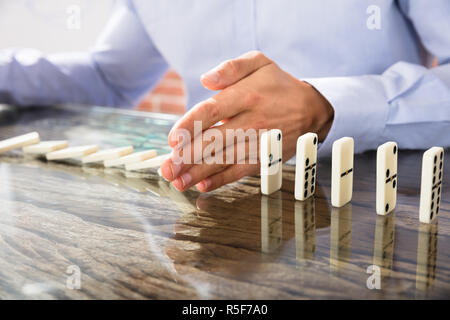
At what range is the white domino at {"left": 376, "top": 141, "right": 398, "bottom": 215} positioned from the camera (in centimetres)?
70

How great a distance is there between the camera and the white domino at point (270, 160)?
2.58ft

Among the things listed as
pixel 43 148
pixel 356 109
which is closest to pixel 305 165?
pixel 356 109

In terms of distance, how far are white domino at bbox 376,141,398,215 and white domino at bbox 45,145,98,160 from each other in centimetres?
62

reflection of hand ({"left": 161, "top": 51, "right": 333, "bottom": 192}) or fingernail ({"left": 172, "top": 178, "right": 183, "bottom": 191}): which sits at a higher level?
reflection of hand ({"left": 161, "top": 51, "right": 333, "bottom": 192})

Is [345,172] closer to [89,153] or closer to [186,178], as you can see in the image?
[186,178]

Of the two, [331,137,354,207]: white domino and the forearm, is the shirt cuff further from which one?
[331,137,354,207]: white domino

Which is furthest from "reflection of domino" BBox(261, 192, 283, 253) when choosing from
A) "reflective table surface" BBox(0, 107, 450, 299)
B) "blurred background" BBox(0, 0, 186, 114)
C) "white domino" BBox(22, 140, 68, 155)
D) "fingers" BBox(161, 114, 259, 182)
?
"blurred background" BBox(0, 0, 186, 114)

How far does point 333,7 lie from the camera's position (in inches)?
51.7

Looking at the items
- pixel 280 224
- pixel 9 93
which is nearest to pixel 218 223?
pixel 280 224

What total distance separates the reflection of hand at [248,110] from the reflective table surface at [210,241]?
0.04 metres

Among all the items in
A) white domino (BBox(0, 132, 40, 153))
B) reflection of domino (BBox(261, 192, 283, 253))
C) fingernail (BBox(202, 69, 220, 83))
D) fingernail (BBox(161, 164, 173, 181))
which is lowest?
reflection of domino (BBox(261, 192, 283, 253))

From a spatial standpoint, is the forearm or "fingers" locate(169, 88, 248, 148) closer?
"fingers" locate(169, 88, 248, 148)
